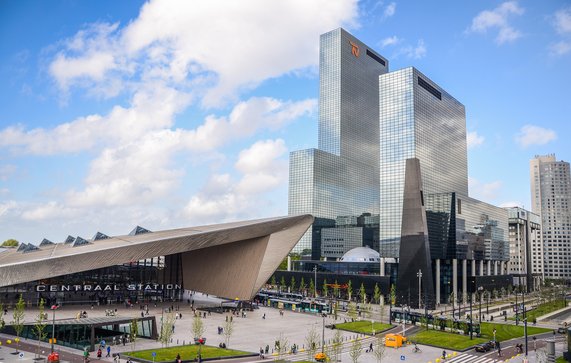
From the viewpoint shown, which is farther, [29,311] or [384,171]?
[384,171]

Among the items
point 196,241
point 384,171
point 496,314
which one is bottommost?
point 496,314

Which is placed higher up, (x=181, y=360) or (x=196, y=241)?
(x=196, y=241)

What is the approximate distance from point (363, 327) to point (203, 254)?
33056mm

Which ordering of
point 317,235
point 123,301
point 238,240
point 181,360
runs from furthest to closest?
point 317,235
point 123,301
point 238,240
point 181,360

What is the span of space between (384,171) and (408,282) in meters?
54.0

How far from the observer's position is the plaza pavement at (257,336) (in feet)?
151

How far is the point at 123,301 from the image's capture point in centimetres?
8331

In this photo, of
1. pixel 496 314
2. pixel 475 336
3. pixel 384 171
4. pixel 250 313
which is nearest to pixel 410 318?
pixel 475 336

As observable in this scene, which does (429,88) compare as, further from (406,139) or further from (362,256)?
(362,256)

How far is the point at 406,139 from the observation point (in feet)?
487

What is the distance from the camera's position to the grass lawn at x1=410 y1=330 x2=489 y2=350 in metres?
55.1

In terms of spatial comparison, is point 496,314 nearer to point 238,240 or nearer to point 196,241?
point 238,240

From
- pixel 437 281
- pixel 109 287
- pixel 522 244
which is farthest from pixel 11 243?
pixel 522 244

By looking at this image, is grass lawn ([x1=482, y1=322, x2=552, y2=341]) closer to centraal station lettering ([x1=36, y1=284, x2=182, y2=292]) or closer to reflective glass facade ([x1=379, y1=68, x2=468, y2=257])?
reflective glass facade ([x1=379, y1=68, x2=468, y2=257])
